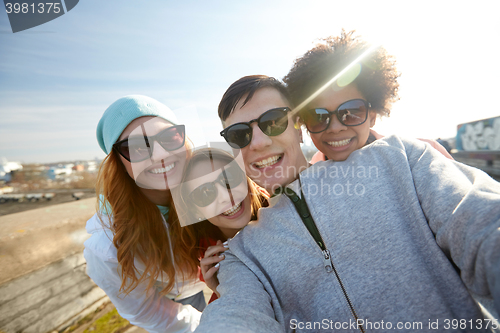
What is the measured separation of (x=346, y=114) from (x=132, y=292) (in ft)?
8.54

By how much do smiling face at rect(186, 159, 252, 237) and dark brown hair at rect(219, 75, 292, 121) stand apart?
48cm

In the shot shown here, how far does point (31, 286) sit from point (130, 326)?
1.26 m

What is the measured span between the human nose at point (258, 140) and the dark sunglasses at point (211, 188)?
15.5 inches

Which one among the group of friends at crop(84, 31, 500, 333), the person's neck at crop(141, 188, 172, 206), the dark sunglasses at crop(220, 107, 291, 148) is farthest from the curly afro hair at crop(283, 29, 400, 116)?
the person's neck at crop(141, 188, 172, 206)

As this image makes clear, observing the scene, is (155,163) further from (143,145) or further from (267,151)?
(267,151)

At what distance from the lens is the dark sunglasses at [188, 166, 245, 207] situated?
1792 millimetres

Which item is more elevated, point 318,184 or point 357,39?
point 357,39

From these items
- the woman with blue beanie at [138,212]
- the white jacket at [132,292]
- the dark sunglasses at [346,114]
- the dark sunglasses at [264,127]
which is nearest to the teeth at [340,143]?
the dark sunglasses at [346,114]

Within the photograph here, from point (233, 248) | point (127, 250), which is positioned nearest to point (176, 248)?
point (127, 250)

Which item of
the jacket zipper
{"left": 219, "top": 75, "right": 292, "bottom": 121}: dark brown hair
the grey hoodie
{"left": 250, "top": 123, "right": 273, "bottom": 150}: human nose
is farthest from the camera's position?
{"left": 219, "top": 75, "right": 292, "bottom": 121}: dark brown hair

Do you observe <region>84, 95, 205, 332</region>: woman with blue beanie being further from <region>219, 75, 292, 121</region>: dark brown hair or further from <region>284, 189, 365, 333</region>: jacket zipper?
<region>284, 189, 365, 333</region>: jacket zipper

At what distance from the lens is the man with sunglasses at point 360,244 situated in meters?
1.00

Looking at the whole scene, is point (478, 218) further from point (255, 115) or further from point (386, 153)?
point (255, 115)

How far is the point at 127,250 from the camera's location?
186 cm
